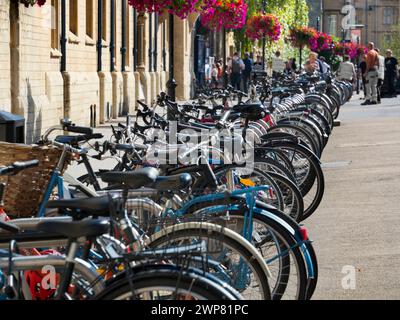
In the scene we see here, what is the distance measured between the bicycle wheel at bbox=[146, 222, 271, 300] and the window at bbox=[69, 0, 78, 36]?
19025mm

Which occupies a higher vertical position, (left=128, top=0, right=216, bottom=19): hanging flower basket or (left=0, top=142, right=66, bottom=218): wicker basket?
(left=128, top=0, right=216, bottom=19): hanging flower basket

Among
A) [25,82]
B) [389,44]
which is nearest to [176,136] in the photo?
[25,82]

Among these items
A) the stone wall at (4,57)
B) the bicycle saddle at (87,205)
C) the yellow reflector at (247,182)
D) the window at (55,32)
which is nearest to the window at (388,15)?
the window at (55,32)

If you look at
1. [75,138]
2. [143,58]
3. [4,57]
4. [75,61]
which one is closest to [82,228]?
[75,138]

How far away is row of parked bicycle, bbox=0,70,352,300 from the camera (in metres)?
4.09

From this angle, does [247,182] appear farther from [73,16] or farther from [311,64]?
[311,64]

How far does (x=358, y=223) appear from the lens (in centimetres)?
1043

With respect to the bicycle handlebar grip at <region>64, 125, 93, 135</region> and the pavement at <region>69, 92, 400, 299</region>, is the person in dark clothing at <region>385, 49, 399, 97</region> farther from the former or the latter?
the bicycle handlebar grip at <region>64, 125, 93, 135</region>

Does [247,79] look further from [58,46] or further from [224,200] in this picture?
[224,200]

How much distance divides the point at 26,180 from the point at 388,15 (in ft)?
478

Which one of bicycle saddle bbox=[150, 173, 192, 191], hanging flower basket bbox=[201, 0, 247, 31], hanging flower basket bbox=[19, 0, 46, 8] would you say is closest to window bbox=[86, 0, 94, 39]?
hanging flower basket bbox=[201, 0, 247, 31]
